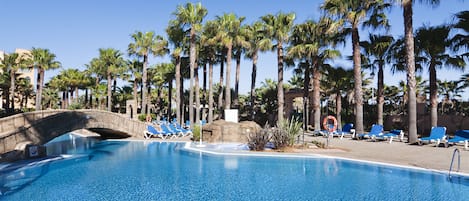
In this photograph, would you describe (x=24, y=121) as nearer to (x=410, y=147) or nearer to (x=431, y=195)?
(x=431, y=195)

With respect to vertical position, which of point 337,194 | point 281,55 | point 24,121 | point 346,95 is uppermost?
point 281,55

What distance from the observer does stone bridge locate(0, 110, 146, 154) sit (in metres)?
12.0

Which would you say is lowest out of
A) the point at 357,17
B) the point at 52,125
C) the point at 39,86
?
the point at 52,125

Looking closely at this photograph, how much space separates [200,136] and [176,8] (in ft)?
40.4

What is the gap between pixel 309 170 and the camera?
34.5 feet

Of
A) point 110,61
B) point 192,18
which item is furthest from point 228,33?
point 110,61

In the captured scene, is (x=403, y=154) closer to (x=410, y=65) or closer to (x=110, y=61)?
(x=410, y=65)

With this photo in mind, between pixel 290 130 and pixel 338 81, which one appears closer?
pixel 290 130

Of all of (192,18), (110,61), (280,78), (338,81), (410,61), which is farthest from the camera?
(110,61)

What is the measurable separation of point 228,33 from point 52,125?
15.1 metres

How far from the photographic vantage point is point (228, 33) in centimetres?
2630

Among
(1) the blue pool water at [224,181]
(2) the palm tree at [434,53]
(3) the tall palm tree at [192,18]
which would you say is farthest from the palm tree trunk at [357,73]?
(3) the tall palm tree at [192,18]

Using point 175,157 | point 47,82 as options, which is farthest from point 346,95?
point 47,82

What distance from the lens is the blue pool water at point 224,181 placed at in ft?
24.5
